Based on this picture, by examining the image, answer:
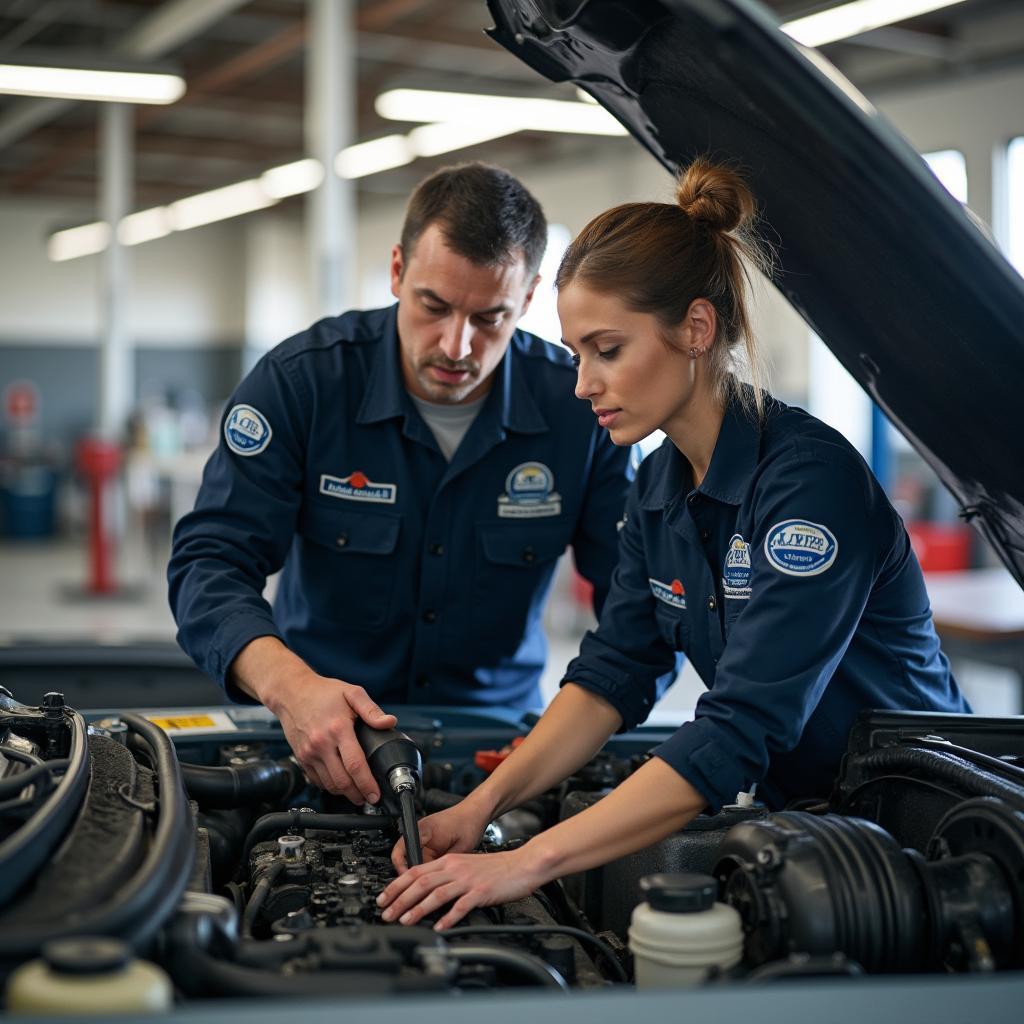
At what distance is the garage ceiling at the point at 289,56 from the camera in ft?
26.4

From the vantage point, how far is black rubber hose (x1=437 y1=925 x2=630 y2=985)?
1237 millimetres

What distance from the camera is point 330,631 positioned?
87.9 inches

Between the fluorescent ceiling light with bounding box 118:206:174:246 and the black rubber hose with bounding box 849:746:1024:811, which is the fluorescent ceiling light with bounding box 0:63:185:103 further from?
the fluorescent ceiling light with bounding box 118:206:174:246

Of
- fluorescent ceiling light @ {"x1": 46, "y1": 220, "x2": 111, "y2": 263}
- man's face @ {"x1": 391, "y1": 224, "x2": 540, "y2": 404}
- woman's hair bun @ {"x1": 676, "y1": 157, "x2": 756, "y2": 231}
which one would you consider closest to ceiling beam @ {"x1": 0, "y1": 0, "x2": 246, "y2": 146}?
fluorescent ceiling light @ {"x1": 46, "y1": 220, "x2": 111, "y2": 263}

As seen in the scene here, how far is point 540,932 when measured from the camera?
1296 millimetres

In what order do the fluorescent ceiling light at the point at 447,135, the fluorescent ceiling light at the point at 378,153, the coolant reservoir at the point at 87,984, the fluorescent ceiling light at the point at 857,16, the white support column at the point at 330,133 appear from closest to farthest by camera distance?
the coolant reservoir at the point at 87,984, the fluorescent ceiling light at the point at 857,16, the white support column at the point at 330,133, the fluorescent ceiling light at the point at 447,135, the fluorescent ceiling light at the point at 378,153

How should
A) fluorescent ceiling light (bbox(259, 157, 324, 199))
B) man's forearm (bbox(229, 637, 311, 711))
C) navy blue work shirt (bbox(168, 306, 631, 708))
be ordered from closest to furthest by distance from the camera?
man's forearm (bbox(229, 637, 311, 711))
navy blue work shirt (bbox(168, 306, 631, 708))
fluorescent ceiling light (bbox(259, 157, 324, 199))

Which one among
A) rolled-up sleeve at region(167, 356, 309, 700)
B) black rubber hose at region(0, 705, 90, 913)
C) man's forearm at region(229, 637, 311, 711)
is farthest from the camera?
rolled-up sleeve at region(167, 356, 309, 700)

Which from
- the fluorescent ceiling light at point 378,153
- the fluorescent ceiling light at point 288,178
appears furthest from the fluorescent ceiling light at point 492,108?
the fluorescent ceiling light at point 288,178

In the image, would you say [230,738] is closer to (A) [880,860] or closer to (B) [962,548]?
(A) [880,860]

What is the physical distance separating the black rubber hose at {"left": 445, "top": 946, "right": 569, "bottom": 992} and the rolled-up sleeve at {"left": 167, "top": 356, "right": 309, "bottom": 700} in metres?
0.74

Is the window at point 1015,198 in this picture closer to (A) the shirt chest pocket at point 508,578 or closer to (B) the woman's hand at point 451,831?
(A) the shirt chest pocket at point 508,578

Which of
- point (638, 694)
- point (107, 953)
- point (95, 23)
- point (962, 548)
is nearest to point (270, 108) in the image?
point (95, 23)

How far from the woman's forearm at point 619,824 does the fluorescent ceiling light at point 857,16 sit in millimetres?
4311
